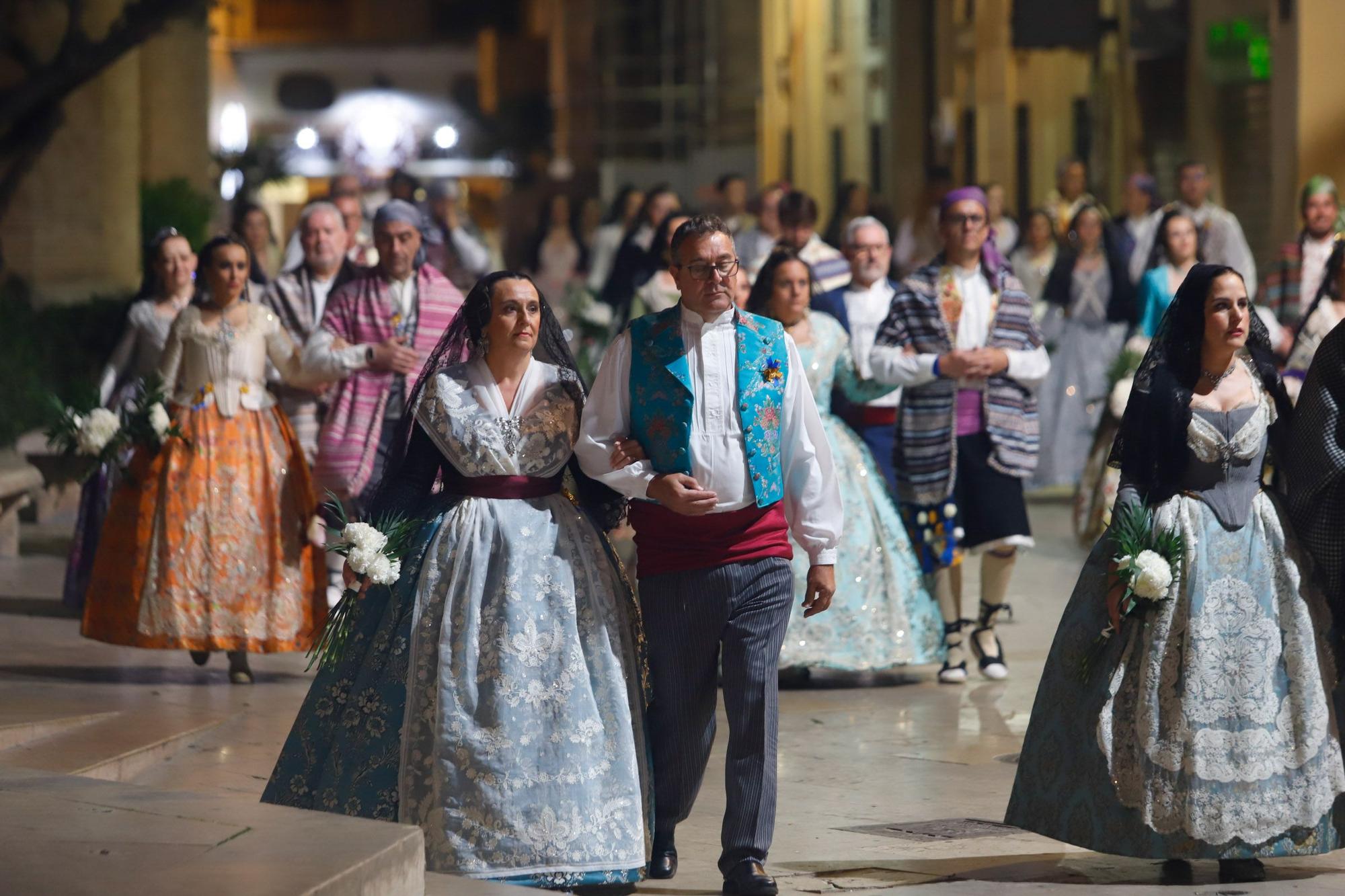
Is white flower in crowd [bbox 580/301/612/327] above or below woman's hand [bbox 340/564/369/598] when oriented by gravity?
above

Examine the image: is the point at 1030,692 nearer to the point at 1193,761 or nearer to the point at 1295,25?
the point at 1193,761

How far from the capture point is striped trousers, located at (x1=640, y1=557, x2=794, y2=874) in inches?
244

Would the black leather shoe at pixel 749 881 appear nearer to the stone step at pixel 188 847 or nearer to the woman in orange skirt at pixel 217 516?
the stone step at pixel 188 847

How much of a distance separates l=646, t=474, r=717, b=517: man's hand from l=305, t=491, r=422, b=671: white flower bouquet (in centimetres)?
72

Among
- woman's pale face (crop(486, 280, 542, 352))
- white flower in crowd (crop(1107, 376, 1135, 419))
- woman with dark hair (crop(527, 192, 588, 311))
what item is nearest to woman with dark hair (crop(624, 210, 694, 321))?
white flower in crowd (crop(1107, 376, 1135, 419))

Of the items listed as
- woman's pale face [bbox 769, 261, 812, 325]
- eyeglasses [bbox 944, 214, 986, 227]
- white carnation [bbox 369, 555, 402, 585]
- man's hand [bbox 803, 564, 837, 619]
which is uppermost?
eyeglasses [bbox 944, 214, 986, 227]

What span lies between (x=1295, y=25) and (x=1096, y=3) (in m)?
3.28

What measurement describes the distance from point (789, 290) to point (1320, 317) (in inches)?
100

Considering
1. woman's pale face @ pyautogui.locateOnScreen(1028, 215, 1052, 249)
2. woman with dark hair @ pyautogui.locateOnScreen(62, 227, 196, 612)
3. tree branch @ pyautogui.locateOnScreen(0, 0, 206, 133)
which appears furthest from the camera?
tree branch @ pyautogui.locateOnScreen(0, 0, 206, 133)

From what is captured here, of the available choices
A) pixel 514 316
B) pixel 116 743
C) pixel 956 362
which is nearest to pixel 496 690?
pixel 514 316

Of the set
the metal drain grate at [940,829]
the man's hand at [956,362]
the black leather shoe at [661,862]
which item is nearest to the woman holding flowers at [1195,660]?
the metal drain grate at [940,829]

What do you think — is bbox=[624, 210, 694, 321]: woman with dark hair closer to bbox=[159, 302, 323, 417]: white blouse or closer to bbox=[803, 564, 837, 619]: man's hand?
bbox=[159, 302, 323, 417]: white blouse

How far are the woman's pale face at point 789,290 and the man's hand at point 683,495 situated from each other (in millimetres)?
3102

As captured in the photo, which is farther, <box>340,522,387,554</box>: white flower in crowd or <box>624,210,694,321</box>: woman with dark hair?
<box>624,210,694,321</box>: woman with dark hair
